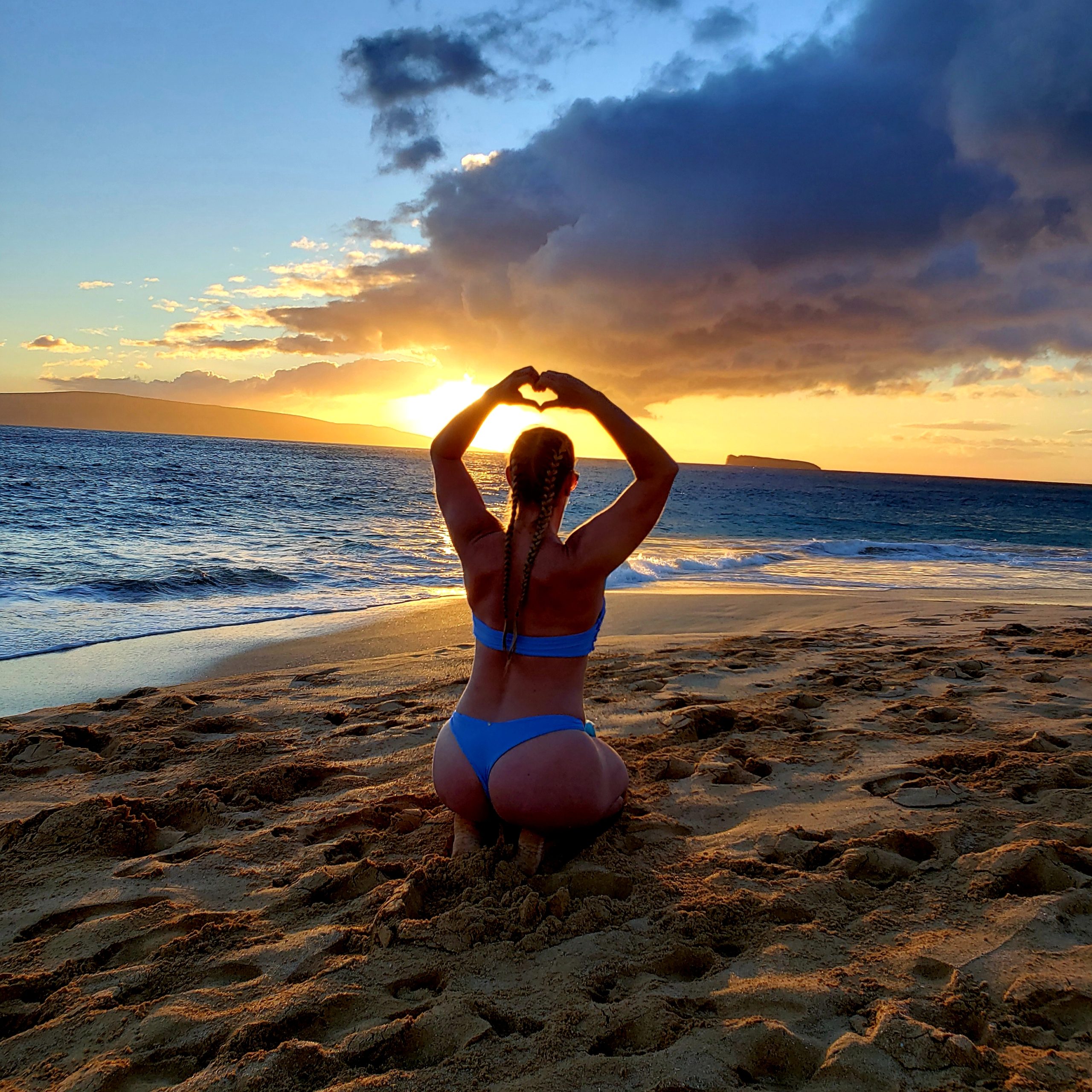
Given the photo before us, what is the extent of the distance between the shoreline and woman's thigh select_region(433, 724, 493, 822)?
3912mm

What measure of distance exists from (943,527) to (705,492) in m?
27.8

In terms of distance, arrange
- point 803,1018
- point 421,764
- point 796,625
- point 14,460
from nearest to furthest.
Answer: point 803,1018 → point 421,764 → point 796,625 → point 14,460

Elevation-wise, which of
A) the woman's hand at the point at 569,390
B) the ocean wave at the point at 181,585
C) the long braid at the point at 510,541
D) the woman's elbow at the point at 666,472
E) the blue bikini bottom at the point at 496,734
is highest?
the woman's hand at the point at 569,390

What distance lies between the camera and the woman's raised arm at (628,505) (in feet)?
8.34

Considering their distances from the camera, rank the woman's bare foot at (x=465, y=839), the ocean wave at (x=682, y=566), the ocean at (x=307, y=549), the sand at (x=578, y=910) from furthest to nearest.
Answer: the ocean wave at (x=682, y=566), the ocean at (x=307, y=549), the woman's bare foot at (x=465, y=839), the sand at (x=578, y=910)

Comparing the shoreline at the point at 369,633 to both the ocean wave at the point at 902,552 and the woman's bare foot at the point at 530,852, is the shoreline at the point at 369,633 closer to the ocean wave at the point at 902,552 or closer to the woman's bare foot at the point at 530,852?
the woman's bare foot at the point at 530,852

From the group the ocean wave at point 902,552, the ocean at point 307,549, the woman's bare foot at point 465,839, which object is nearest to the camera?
the woman's bare foot at point 465,839

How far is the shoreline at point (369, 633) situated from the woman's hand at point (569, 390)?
4.58 metres

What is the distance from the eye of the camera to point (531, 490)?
2.60 meters

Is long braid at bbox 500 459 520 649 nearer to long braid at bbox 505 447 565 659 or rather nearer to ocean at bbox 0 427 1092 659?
long braid at bbox 505 447 565 659

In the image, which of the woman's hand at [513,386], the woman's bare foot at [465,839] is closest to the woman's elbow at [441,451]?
the woman's hand at [513,386]

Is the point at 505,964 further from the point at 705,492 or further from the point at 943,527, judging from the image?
the point at 705,492

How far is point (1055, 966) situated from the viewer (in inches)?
76.8

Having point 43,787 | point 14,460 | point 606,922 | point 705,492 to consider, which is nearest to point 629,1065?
point 606,922
